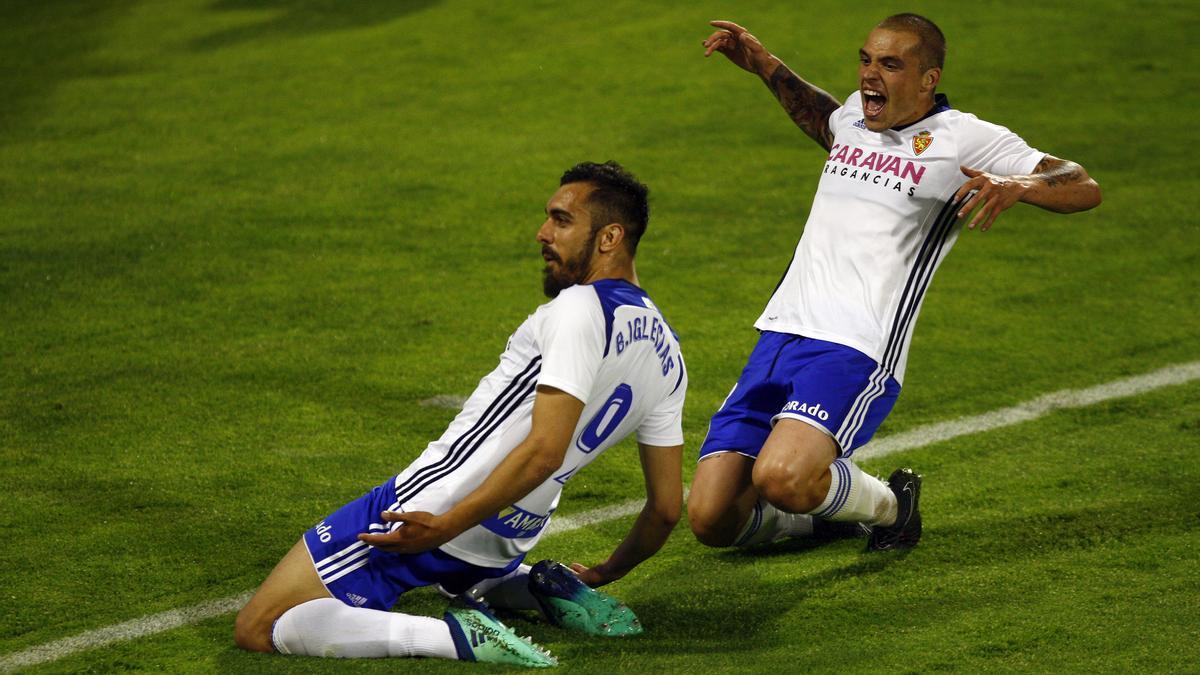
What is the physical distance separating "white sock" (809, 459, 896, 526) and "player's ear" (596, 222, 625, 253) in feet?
3.34

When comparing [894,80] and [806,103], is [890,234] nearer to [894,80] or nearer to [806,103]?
[894,80]

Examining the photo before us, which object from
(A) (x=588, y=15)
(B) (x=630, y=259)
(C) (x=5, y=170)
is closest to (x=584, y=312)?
(B) (x=630, y=259)

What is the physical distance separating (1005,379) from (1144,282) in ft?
5.49

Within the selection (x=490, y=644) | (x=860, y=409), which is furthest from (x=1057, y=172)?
(x=490, y=644)

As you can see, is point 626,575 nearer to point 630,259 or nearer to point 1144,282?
point 630,259

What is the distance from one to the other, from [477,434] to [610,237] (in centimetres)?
63

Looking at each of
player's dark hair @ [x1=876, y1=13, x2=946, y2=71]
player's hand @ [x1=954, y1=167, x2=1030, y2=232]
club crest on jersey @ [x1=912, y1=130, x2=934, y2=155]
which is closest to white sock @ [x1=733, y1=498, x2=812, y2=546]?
player's hand @ [x1=954, y1=167, x2=1030, y2=232]

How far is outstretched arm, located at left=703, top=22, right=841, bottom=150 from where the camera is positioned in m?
4.95

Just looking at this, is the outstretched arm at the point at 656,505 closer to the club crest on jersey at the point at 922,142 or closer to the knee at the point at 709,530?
the knee at the point at 709,530

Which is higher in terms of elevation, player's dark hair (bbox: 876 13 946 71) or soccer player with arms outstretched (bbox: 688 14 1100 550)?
player's dark hair (bbox: 876 13 946 71)

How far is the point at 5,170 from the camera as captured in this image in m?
9.21

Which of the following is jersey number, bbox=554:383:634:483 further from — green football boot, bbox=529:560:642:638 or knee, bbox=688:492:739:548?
knee, bbox=688:492:739:548

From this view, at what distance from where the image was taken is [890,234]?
14.5ft

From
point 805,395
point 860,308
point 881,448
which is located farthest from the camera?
point 881,448
